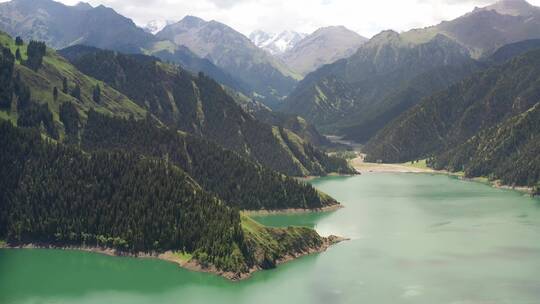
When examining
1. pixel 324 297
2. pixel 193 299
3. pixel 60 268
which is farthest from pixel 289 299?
pixel 60 268

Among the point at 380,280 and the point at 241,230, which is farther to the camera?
the point at 241,230

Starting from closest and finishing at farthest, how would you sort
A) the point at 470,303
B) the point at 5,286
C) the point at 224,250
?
the point at 470,303 < the point at 5,286 < the point at 224,250

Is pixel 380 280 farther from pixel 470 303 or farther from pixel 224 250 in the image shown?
pixel 224 250

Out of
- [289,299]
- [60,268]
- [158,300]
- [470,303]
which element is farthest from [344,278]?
[60,268]

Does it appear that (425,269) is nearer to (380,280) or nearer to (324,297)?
(380,280)

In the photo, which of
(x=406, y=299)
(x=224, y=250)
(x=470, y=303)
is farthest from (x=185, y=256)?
(x=470, y=303)

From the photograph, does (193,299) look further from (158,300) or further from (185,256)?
(185,256)

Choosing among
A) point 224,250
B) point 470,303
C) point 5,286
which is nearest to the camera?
point 470,303

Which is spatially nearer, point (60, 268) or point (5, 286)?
point (5, 286)
